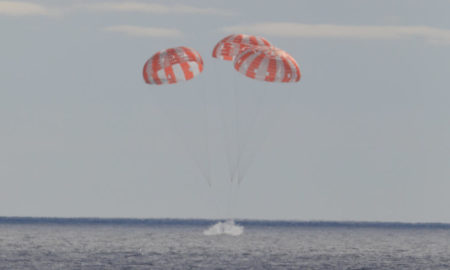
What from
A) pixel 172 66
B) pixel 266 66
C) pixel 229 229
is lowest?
pixel 229 229

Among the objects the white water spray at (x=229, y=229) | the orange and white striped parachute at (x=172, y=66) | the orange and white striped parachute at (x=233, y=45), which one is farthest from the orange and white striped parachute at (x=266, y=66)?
the white water spray at (x=229, y=229)

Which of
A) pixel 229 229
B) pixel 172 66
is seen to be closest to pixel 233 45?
pixel 172 66

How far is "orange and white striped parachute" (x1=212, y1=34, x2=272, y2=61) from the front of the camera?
48812 mm

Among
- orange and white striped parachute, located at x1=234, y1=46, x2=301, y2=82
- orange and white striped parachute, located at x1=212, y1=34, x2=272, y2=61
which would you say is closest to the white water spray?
orange and white striped parachute, located at x1=212, y1=34, x2=272, y2=61

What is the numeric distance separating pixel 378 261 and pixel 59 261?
2260 centimetres

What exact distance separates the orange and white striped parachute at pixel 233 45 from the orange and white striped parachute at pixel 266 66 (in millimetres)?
2749

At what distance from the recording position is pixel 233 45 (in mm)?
48844

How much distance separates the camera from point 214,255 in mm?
65438

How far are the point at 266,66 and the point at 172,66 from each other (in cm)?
545

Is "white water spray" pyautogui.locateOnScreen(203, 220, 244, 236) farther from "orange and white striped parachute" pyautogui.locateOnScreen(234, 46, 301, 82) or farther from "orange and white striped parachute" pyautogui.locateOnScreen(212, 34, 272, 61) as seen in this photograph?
"orange and white striped parachute" pyautogui.locateOnScreen(234, 46, 301, 82)

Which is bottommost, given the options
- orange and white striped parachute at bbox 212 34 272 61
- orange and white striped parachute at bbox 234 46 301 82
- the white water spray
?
the white water spray

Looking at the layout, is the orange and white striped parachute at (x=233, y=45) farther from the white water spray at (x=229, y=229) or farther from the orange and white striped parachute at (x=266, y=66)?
the white water spray at (x=229, y=229)

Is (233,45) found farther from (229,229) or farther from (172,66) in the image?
(229,229)

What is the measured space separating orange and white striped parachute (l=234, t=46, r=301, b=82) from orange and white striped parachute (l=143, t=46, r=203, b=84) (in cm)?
313
